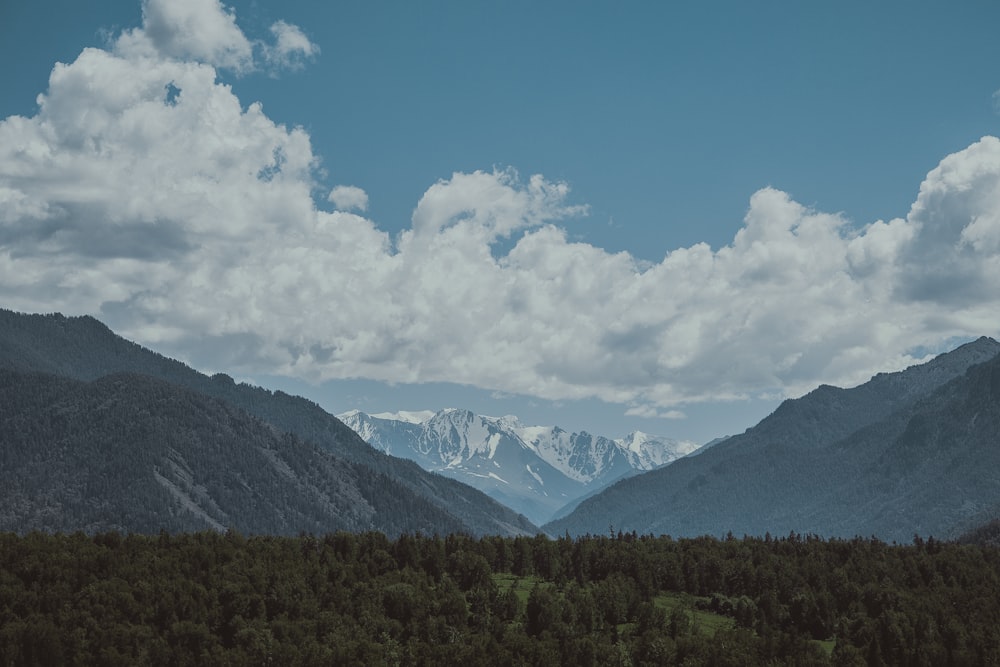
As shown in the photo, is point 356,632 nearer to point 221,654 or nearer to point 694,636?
point 221,654

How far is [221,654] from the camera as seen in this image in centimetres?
17550

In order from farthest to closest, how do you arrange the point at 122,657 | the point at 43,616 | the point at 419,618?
the point at 419,618, the point at 43,616, the point at 122,657

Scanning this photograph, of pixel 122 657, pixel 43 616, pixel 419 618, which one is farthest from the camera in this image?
pixel 419 618

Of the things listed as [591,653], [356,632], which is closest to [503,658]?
[591,653]

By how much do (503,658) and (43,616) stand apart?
8572 centimetres

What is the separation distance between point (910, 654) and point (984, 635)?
54.6 ft

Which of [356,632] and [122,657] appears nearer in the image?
[122,657]

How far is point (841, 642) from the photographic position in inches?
7347

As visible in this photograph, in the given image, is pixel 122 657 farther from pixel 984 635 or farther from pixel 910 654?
pixel 984 635

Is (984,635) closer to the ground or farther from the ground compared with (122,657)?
farther from the ground

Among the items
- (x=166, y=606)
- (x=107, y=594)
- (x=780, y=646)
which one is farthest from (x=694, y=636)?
(x=107, y=594)

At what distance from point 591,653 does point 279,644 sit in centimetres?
5632

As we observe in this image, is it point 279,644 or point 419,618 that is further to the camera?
point 419,618

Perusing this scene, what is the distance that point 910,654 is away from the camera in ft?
606
